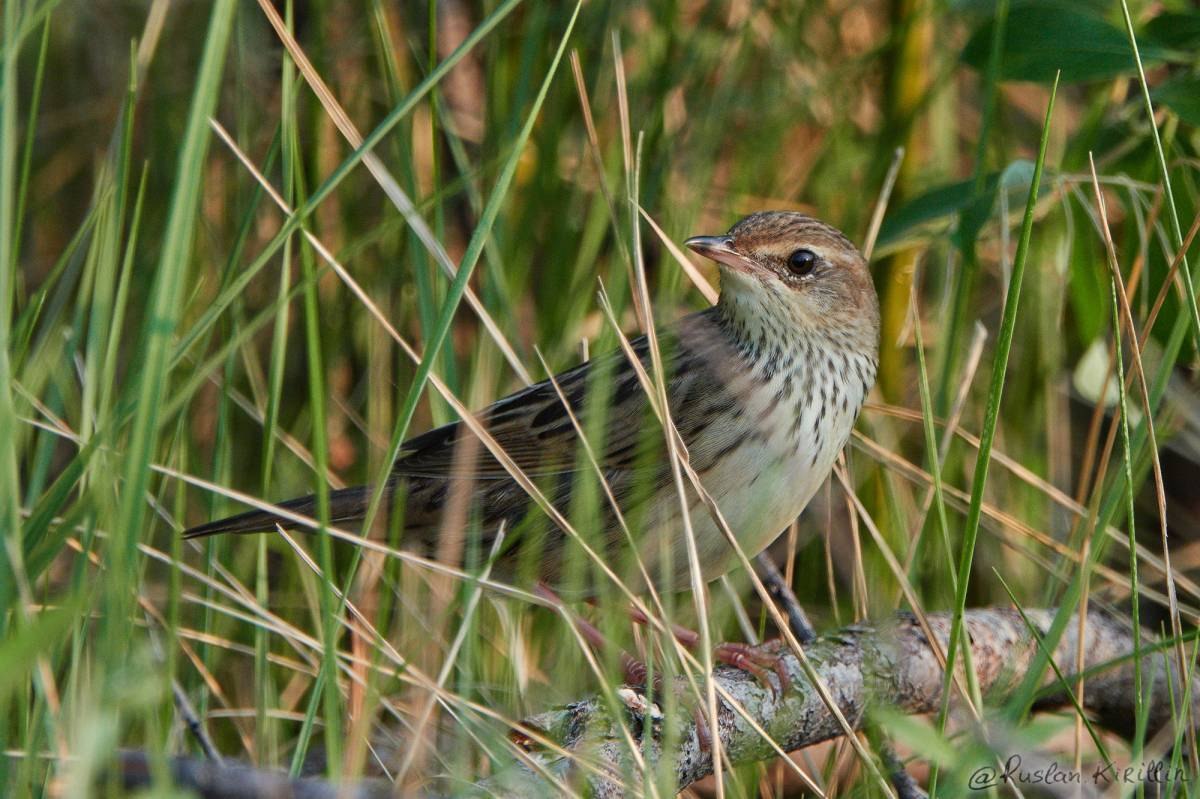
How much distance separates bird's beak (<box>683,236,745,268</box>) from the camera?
3391mm

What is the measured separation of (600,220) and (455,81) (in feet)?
3.72

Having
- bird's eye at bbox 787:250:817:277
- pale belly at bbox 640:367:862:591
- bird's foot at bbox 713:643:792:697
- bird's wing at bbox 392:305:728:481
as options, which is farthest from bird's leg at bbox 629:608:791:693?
bird's eye at bbox 787:250:817:277

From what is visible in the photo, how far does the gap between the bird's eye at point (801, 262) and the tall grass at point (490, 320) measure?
0.71 feet

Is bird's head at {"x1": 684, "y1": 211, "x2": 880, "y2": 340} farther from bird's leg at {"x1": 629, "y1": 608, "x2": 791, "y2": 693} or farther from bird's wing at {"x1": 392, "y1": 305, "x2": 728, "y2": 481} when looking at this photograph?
bird's leg at {"x1": 629, "y1": 608, "x2": 791, "y2": 693}

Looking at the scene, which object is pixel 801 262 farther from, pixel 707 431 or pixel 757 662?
pixel 757 662

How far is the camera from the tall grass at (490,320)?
2.27m

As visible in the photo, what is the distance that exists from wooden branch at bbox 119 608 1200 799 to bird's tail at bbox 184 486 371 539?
847 mm

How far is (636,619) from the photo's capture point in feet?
11.2

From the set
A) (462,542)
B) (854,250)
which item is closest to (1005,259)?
(854,250)

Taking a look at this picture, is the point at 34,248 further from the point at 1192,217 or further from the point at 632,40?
the point at 1192,217

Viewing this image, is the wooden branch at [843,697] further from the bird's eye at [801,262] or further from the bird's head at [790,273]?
the bird's eye at [801,262]

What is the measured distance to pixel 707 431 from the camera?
341 cm

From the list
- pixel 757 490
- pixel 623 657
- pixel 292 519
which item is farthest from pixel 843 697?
pixel 292 519
